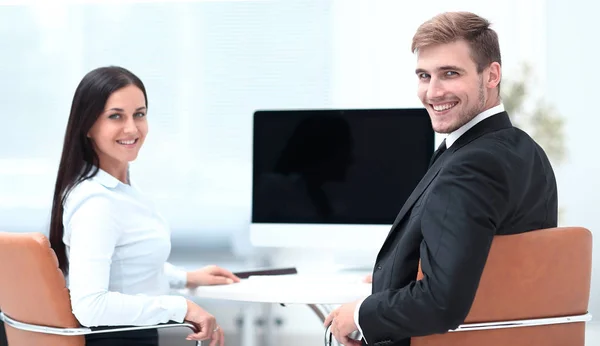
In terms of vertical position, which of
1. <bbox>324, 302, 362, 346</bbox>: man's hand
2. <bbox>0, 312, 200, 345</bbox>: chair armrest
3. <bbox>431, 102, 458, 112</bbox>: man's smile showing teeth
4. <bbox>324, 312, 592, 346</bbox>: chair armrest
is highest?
<bbox>431, 102, 458, 112</bbox>: man's smile showing teeth

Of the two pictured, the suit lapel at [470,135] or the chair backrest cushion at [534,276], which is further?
the suit lapel at [470,135]

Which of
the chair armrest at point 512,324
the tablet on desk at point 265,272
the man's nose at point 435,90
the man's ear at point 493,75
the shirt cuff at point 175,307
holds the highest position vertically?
the man's ear at point 493,75

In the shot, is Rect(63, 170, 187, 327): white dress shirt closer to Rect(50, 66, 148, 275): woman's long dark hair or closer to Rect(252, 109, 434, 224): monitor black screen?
Rect(50, 66, 148, 275): woman's long dark hair

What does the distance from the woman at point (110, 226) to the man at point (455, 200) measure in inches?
25.3

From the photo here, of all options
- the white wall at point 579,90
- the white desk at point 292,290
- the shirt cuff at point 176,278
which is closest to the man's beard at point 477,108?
the white desk at point 292,290

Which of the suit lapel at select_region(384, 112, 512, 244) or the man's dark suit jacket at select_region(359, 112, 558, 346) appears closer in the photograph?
the man's dark suit jacket at select_region(359, 112, 558, 346)

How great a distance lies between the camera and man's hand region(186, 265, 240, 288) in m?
2.68

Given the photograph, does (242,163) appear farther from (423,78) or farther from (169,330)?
(423,78)

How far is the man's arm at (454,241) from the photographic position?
1568 millimetres

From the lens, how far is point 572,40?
377 cm

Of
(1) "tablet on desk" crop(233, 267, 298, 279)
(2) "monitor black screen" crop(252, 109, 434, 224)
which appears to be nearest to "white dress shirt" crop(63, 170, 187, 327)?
(1) "tablet on desk" crop(233, 267, 298, 279)

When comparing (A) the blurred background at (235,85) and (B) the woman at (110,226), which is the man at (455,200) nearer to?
(B) the woman at (110,226)

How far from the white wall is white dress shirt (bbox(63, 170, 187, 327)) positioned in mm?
2256

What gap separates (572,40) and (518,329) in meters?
2.44
